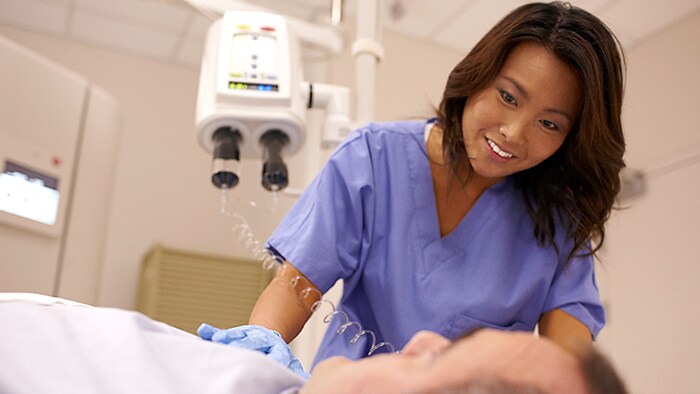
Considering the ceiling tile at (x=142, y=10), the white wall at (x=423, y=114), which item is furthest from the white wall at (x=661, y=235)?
the ceiling tile at (x=142, y=10)

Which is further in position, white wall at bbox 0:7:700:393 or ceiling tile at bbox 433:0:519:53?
ceiling tile at bbox 433:0:519:53

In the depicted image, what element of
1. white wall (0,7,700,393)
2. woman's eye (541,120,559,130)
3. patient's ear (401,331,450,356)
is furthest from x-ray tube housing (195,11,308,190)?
patient's ear (401,331,450,356)

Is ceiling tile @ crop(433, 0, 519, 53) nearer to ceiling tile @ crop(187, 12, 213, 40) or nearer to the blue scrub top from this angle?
ceiling tile @ crop(187, 12, 213, 40)

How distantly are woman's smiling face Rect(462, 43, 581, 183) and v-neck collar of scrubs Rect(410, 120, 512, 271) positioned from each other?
0.12 m

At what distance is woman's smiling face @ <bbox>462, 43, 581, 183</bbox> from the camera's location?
50.6 inches

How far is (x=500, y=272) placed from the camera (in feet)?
4.73

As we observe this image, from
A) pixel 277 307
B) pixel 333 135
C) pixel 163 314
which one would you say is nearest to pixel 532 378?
pixel 277 307

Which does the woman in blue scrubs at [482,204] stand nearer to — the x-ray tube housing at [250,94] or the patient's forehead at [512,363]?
the x-ray tube housing at [250,94]

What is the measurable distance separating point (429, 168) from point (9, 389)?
3.11 ft

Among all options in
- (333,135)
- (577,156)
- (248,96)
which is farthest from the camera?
(333,135)

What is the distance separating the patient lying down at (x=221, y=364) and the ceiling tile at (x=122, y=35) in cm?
344

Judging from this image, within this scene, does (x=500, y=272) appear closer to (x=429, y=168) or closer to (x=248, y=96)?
(x=429, y=168)

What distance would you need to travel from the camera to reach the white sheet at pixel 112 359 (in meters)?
0.74

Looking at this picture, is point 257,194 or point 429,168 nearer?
point 429,168
